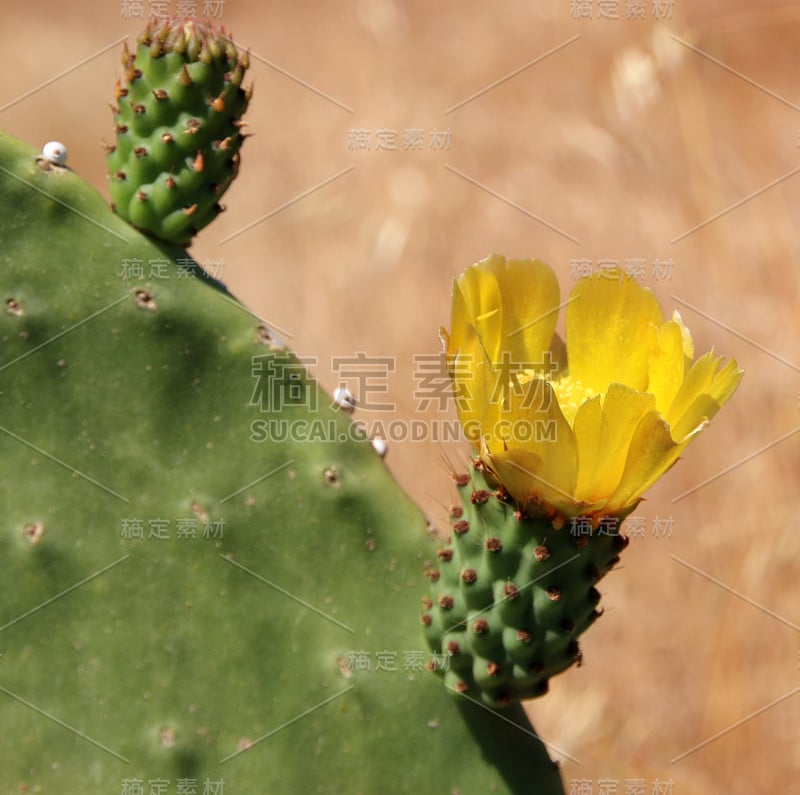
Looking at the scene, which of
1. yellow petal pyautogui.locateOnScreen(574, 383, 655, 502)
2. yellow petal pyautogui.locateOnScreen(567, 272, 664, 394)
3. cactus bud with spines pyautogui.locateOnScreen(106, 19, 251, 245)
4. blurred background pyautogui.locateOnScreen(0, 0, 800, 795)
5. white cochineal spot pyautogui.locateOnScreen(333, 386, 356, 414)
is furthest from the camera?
blurred background pyautogui.locateOnScreen(0, 0, 800, 795)

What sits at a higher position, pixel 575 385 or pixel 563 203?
pixel 575 385

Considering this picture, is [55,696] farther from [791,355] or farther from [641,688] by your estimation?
[791,355]

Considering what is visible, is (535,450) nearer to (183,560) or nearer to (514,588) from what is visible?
(514,588)

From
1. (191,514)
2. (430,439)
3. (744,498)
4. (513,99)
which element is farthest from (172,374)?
(513,99)

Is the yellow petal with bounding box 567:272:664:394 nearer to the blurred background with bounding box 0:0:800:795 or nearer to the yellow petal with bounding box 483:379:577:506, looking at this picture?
the yellow petal with bounding box 483:379:577:506

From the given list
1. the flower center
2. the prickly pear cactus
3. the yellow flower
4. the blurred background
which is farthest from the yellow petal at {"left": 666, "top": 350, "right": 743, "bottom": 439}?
the blurred background

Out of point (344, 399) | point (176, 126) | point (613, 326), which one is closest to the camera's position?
point (613, 326)

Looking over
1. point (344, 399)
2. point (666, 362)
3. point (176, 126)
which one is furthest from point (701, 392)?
point (176, 126)

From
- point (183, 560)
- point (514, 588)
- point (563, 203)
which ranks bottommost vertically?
point (563, 203)
